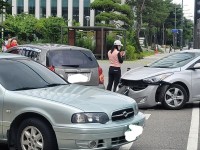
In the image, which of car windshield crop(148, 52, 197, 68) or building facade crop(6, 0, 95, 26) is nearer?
car windshield crop(148, 52, 197, 68)

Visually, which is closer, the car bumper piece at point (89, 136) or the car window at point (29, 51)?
the car bumper piece at point (89, 136)

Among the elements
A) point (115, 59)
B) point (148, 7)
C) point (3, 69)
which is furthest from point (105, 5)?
point (3, 69)

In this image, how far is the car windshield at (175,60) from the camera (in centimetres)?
1180

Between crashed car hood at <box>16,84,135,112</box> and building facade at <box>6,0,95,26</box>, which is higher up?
building facade at <box>6,0,95,26</box>

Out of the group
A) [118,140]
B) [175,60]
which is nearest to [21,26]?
[175,60]

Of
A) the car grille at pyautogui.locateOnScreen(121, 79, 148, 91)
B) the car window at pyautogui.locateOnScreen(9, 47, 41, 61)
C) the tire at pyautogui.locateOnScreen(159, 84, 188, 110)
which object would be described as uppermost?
the car window at pyautogui.locateOnScreen(9, 47, 41, 61)

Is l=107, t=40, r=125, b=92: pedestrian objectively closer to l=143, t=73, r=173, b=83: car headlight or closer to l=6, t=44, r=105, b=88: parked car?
l=143, t=73, r=173, b=83: car headlight

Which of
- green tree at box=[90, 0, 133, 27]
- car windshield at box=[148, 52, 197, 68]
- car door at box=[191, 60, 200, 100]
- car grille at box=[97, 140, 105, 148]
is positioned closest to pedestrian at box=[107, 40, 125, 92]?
car windshield at box=[148, 52, 197, 68]

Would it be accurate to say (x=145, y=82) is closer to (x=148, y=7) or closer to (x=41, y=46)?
(x=41, y=46)

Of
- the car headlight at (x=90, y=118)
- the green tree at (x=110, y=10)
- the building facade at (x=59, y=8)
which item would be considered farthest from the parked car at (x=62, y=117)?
the building facade at (x=59, y=8)

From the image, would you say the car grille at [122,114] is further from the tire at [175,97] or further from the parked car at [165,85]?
the tire at [175,97]

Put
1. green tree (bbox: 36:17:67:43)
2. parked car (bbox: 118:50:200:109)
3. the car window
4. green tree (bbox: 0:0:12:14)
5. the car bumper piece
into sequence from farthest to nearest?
green tree (bbox: 36:17:67:43) → green tree (bbox: 0:0:12:14) → parked car (bbox: 118:50:200:109) → the car window → the car bumper piece

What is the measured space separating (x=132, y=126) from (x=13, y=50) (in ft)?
20.1

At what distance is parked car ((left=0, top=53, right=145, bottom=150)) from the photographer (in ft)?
19.3
